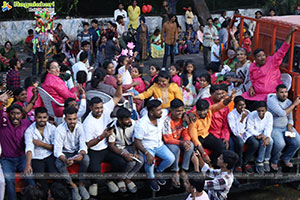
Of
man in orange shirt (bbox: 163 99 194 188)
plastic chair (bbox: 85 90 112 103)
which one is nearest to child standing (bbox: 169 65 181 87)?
plastic chair (bbox: 85 90 112 103)

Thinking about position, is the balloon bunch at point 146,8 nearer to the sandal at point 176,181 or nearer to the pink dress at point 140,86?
the pink dress at point 140,86

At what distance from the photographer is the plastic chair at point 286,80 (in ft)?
22.0

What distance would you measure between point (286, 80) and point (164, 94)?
6.05 ft

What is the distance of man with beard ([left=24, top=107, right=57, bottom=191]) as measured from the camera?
546cm

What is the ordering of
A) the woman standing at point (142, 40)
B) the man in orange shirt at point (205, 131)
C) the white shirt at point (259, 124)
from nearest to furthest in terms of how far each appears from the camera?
the man in orange shirt at point (205, 131) → the white shirt at point (259, 124) → the woman standing at point (142, 40)

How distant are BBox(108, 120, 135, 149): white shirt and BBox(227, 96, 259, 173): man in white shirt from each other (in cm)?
147

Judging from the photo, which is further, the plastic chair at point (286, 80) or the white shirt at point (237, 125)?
the plastic chair at point (286, 80)

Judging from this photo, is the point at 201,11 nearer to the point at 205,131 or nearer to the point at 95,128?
the point at 205,131

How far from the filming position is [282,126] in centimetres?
661

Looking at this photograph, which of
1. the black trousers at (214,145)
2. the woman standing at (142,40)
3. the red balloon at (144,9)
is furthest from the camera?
the red balloon at (144,9)

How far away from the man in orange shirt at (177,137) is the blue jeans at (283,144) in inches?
53.8

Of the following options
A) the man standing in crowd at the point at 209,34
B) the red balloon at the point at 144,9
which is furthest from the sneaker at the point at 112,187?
the red balloon at the point at 144,9

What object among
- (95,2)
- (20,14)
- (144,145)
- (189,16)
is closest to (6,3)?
(20,14)

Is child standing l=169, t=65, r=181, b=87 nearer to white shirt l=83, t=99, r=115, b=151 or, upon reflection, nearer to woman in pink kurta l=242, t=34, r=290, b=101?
woman in pink kurta l=242, t=34, r=290, b=101
